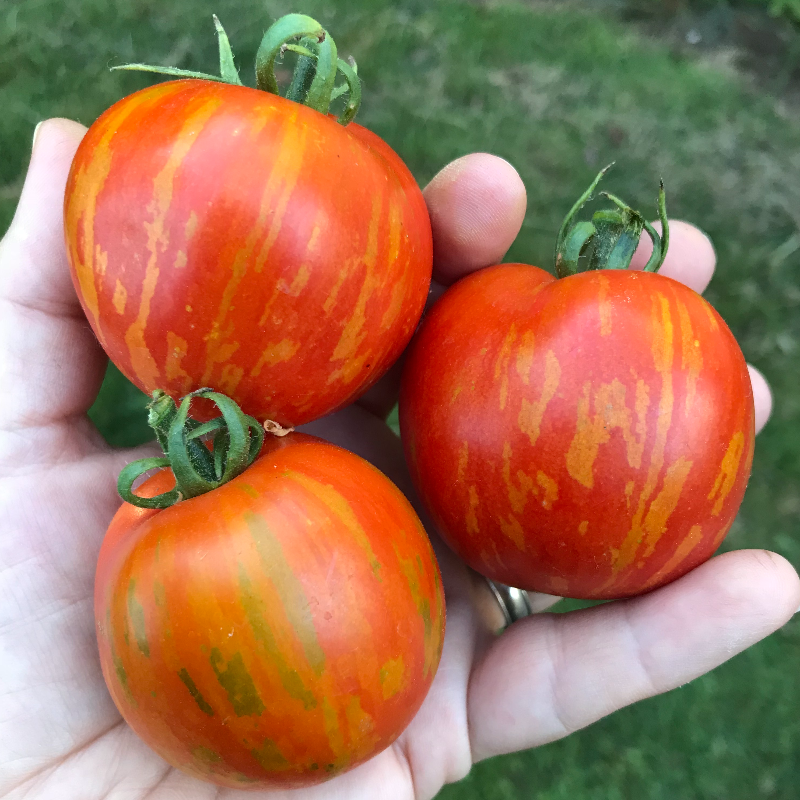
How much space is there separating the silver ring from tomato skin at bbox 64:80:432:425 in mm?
1075

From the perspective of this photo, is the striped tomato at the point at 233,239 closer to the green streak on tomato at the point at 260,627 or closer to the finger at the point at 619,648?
the green streak on tomato at the point at 260,627

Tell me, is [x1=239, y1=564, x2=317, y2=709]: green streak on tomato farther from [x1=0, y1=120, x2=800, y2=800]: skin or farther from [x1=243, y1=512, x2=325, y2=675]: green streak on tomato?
[x1=0, y1=120, x2=800, y2=800]: skin

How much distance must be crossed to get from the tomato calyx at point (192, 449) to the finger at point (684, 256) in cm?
129

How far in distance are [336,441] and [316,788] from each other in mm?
894

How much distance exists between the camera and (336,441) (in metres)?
2.10

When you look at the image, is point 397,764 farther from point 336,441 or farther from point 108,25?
point 108,25

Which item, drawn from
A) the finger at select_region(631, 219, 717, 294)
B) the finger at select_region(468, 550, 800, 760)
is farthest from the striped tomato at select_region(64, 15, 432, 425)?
the finger at select_region(631, 219, 717, 294)

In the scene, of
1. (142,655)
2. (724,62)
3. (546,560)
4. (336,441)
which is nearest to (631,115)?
(724,62)

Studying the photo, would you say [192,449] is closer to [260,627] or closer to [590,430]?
[260,627]

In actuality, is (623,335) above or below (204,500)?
above

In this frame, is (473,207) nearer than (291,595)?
No

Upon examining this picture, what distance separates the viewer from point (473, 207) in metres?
1.83

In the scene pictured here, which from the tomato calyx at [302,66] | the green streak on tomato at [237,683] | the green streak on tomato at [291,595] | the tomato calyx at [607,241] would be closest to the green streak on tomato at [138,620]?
the green streak on tomato at [237,683]

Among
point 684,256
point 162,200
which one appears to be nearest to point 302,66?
point 162,200
